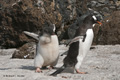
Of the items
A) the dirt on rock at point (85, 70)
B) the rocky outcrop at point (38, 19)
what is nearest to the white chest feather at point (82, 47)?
the dirt on rock at point (85, 70)

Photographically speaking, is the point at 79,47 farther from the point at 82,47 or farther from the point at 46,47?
the point at 46,47

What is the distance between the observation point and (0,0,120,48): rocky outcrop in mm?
10151

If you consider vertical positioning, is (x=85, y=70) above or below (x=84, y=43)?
below

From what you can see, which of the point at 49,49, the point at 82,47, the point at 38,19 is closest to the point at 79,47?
the point at 82,47

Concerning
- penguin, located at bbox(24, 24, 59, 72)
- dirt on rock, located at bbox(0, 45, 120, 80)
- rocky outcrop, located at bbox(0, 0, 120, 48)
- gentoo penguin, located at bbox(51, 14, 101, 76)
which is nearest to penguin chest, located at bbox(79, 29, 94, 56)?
gentoo penguin, located at bbox(51, 14, 101, 76)

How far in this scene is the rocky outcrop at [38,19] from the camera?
1015 cm

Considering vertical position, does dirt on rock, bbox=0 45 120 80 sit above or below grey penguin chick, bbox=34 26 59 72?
below

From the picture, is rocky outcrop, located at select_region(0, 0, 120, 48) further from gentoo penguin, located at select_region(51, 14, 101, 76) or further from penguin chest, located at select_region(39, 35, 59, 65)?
A: gentoo penguin, located at select_region(51, 14, 101, 76)

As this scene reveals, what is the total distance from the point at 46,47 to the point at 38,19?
201 inches

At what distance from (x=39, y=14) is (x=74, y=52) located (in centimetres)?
548

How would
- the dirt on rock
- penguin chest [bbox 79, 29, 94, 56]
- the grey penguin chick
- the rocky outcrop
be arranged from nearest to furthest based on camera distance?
the dirt on rock → penguin chest [bbox 79, 29, 94, 56] → the grey penguin chick → the rocky outcrop

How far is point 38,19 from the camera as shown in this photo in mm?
10422

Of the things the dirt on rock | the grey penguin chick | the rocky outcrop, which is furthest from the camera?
the rocky outcrop

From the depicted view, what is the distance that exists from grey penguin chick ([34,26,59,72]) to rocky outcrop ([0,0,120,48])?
4.63 metres
